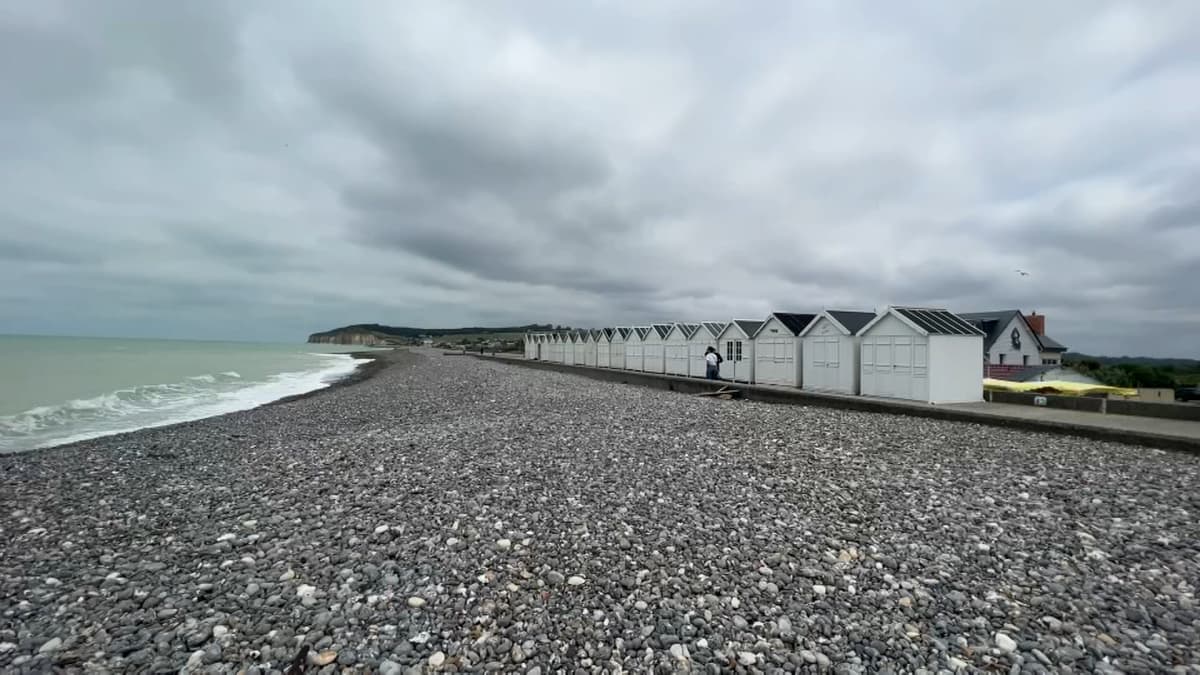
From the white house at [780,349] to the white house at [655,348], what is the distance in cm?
1149

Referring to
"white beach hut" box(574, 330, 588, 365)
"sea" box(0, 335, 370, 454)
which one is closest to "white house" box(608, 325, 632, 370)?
"white beach hut" box(574, 330, 588, 365)

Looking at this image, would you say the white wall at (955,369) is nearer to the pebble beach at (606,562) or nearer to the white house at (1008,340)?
the pebble beach at (606,562)

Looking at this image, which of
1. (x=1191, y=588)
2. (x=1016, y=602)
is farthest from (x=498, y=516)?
(x=1191, y=588)

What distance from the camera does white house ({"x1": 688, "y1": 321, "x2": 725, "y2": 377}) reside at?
32.2 metres

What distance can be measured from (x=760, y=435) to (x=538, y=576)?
832 centimetres

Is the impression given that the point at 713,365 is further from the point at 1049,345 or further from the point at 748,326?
the point at 1049,345

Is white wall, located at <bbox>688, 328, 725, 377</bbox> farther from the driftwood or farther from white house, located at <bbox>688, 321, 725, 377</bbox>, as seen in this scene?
the driftwood

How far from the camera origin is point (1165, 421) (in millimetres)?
13258

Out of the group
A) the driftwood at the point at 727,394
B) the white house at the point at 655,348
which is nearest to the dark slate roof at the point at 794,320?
the driftwood at the point at 727,394

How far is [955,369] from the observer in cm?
1836

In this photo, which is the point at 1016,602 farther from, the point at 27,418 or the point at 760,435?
the point at 27,418

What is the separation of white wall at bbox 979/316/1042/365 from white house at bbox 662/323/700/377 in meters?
23.9

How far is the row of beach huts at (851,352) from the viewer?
1836 centimetres

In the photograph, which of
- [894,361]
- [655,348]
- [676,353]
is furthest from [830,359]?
[655,348]
